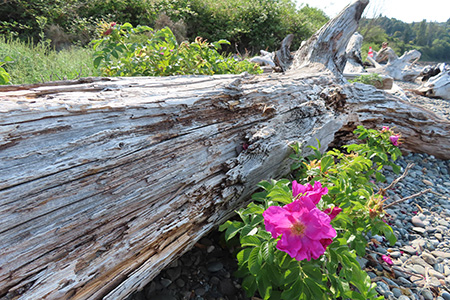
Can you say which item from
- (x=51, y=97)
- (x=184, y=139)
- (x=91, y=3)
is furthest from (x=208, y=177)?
(x=91, y=3)

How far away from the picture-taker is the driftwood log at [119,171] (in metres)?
1.00

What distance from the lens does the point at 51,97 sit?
1.29m

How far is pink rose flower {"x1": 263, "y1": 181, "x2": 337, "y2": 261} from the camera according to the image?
3.41ft

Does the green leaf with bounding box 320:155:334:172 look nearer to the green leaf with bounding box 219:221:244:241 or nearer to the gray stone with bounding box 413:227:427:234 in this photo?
the green leaf with bounding box 219:221:244:241

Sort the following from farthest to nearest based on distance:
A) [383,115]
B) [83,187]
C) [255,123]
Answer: [383,115], [255,123], [83,187]

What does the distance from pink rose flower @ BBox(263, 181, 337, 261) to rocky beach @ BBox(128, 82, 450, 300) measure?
758 millimetres

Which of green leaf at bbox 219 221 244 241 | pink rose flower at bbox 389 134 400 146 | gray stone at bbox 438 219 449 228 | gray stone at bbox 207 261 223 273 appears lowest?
gray stone at bbox 207 261 223 273

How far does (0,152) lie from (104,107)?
1.56ft

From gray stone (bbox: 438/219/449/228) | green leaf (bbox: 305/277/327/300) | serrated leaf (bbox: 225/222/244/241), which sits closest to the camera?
green leaf (bbox: 305/277/327/300)

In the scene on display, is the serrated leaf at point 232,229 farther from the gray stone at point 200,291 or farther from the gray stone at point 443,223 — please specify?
the gray stone at point 443,223

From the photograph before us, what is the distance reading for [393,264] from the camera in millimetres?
2084

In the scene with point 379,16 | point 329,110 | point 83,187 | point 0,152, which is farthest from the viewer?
point 379,16

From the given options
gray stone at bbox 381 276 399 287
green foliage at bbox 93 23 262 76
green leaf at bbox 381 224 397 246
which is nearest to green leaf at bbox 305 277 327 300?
green leaf at bbox 381 224 397 246

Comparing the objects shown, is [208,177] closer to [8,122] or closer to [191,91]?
[191,91]
